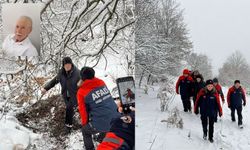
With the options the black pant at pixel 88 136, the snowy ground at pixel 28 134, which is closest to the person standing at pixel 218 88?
the snowy ground at pixel 28 134

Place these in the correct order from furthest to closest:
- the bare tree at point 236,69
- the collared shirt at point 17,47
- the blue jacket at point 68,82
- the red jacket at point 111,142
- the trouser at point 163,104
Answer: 1. the collared shirt at point 17,47
2. the blue jacket at point 68,82
3. the red jacket at point 111,142
4. the trouser at point 163,104
5. the bare tree at point 236,69

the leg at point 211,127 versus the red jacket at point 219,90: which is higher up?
the red jacket at point 219,90

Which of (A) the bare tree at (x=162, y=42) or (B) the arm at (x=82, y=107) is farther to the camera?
(B) the arm at (x=82, y=107)

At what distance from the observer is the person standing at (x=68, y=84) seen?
145 cm

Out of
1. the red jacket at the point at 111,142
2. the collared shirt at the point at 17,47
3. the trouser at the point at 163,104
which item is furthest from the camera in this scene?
the collared shirt at the point at 17,47

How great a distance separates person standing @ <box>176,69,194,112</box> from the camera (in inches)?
44.9

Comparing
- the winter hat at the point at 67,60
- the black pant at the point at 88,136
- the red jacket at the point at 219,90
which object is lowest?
the black pant at the point at 88,136

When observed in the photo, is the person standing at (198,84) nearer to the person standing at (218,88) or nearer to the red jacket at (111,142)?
the person standing at (218,88)

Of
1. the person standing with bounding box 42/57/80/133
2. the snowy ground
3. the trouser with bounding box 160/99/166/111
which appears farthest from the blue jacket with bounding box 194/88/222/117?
the person standing with bounding box 42/57/80/133

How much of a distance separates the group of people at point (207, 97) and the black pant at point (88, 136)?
47 cm

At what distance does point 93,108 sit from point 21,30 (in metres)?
0.55

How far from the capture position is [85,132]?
1.48 metres

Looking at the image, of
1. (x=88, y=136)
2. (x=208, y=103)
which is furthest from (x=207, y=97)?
(x=88, y=136)

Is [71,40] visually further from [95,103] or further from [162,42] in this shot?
[162,42]
